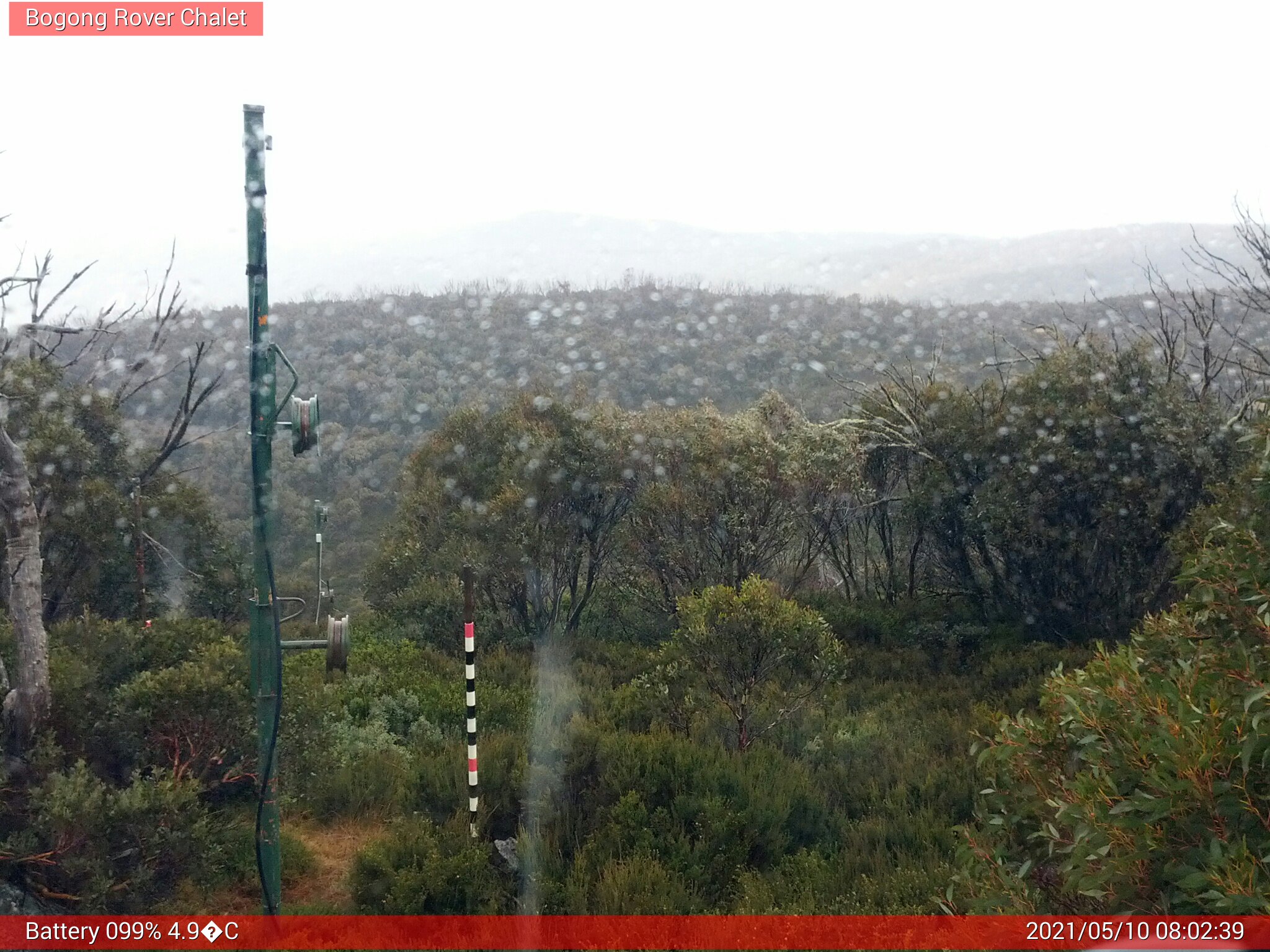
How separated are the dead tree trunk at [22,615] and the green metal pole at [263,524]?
2366 mm

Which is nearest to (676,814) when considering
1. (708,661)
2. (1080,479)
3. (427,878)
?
(427,878)

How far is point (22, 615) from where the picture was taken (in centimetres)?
670

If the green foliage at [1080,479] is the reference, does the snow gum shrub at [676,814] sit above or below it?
below

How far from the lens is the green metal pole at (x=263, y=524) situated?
5.47 meters

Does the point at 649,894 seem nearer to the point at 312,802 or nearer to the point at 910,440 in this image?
the point at 312,802

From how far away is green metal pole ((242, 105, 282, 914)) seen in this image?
5473mm

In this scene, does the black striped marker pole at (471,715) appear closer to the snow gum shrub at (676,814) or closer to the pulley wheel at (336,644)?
the snow gum shrub at (676,814)

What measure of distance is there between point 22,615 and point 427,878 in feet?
11.6

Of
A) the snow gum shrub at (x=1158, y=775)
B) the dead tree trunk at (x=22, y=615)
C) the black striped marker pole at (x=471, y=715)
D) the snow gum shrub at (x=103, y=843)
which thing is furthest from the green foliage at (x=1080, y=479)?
the dead tree trunk at (x=22, y=615)

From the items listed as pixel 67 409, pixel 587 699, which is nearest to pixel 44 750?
pixel 587 699

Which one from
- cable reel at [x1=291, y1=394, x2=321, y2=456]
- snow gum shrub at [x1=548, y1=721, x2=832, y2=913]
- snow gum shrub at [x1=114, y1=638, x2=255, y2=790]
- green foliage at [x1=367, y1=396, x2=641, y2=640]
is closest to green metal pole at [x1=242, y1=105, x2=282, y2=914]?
cable reel at [x1=291, y1=394, x2=321, y2=456]

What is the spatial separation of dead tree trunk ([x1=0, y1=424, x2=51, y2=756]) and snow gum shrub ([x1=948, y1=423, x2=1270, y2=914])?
6.39m

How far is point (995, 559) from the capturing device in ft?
55.4

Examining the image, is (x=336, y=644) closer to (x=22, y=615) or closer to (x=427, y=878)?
(x=427, y=878)
